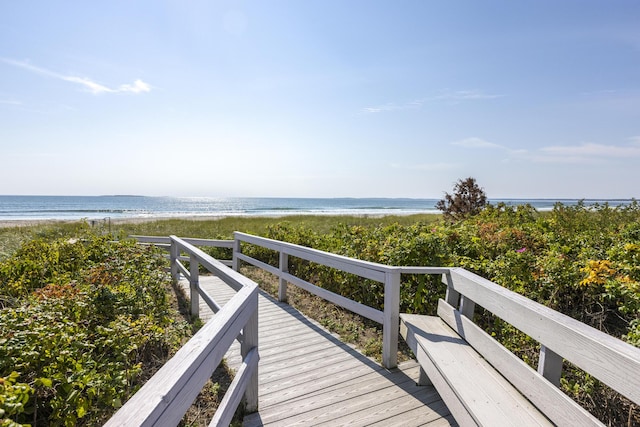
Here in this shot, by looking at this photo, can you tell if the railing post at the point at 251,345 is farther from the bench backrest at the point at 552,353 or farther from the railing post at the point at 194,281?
the railing post at the point at 194,281

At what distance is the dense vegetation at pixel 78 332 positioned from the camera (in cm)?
190

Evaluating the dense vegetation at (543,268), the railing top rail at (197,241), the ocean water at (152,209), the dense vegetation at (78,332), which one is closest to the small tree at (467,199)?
the ocean water at (152,209)

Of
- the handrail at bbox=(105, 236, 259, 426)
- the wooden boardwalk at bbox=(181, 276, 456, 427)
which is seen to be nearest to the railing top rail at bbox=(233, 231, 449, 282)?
the wooden boardwalk at bbox=(181, 276, 456, 427)

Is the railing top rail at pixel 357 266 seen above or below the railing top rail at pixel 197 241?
above

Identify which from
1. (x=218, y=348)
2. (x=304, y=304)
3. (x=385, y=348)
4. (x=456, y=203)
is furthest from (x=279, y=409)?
(x=456, y=203)

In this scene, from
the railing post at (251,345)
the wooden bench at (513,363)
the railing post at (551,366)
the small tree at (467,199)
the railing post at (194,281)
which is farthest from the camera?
the small tree at (467,199)

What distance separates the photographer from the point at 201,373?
145cm

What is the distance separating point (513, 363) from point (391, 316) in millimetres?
1352

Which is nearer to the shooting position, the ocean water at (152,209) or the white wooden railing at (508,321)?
the white wooden railing at (508,321)

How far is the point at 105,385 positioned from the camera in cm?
205

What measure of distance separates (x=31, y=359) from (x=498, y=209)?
8.34 meters

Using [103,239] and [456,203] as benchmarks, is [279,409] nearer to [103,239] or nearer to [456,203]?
[103,239]

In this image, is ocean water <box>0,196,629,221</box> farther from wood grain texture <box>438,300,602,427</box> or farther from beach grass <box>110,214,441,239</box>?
wood grain texture <box>438,300,602,427</box>

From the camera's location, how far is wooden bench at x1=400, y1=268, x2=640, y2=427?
58.8 inches
